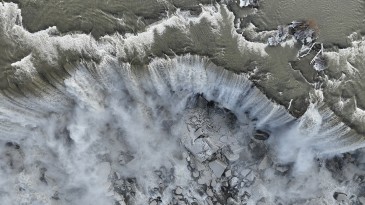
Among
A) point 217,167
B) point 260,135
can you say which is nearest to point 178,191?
point 217,167

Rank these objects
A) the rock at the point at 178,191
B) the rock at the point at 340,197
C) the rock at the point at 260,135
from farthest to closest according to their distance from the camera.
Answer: the rock at the point at 340,197 < the rock at the point at 260,135 < the rock at the point at 178,191

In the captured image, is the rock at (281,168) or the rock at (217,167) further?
the rock at (281,168)

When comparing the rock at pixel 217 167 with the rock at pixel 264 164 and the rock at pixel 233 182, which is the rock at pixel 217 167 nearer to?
the rock at pixel 233 182

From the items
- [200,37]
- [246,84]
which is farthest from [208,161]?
[200,37]

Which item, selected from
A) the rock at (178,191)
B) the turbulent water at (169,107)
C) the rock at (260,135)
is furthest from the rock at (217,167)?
the rock at (260,135)

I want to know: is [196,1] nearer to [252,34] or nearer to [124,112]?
[252,34]

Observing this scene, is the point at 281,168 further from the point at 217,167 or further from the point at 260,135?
the point at 217,167

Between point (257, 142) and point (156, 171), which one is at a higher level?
point (257, 142)
